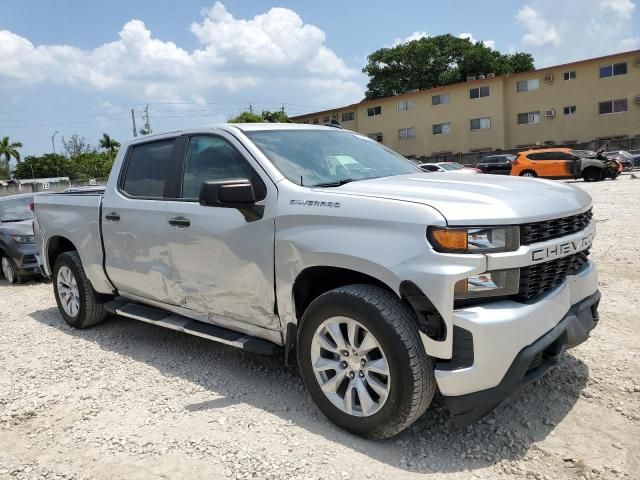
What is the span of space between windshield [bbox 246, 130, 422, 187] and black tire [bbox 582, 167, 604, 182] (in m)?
22.4

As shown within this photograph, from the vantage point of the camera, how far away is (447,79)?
5891cm

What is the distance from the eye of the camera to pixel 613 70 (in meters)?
37.1

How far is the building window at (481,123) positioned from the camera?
4288 centimetres

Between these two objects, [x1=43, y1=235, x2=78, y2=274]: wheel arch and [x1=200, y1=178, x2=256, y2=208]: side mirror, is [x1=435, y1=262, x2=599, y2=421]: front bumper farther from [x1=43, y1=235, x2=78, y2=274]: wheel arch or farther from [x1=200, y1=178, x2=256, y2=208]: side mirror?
[x1=43, y1=235, x2=78, y2=274]: wheel arch

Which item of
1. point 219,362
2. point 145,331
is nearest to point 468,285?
point 219,362

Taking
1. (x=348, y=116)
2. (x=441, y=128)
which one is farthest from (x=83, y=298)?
(x=348, y=116)

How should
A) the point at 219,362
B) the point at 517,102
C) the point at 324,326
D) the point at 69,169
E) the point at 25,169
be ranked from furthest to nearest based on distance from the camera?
the point at 25,169
the point at 69,169
the point at 517,102
the point at 219,362
the point at 324,326

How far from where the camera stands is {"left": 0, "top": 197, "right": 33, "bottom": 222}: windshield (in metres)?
9.53

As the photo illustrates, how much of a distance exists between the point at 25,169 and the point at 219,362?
97.3 m

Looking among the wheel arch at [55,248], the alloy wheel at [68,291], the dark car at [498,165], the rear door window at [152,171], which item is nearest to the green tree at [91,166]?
the dark car at [498,165]

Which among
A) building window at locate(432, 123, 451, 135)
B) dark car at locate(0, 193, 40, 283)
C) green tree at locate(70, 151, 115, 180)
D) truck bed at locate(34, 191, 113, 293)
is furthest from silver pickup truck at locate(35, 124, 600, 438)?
green tree at locate(70, 151, 115, 180)

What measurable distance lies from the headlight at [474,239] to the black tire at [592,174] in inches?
936

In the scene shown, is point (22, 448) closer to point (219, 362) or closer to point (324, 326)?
point (219, 362)

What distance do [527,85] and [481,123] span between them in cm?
431
